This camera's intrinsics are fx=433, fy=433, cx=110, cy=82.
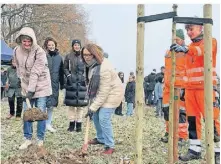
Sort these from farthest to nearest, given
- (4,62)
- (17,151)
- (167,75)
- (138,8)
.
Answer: (4,62) → (167,75) → (17,151) → (138,8)

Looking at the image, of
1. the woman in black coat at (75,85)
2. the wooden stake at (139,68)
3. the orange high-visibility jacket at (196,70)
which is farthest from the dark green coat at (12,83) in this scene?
the wooden stake at (139,68)

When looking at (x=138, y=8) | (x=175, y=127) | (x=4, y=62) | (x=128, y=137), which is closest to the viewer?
(x=138, y=8)

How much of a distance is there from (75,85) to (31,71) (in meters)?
1.72

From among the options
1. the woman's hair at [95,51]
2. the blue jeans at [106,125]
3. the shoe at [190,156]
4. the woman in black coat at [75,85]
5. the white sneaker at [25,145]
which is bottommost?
the shoe at [190,156]

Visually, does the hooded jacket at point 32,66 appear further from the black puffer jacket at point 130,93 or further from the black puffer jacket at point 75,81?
the black puffer jacket at point 130,93

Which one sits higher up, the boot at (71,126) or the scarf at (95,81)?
the scarf at (95,81)

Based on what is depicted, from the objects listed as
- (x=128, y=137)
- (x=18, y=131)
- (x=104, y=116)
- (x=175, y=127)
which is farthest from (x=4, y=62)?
(x=175, y=127)

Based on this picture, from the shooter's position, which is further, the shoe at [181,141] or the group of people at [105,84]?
the shoe at [181,141]

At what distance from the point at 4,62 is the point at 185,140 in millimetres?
8077

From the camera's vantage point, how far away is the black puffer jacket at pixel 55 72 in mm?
7203

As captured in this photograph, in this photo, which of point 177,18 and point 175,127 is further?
point 175,127

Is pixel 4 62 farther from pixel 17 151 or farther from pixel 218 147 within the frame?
pixel 218 147

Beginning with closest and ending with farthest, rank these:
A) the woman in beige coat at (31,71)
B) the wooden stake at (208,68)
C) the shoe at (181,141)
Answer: the wooden stake at (208,68) < the woman in beige coat at (31,71) < the shoe at (181,141)

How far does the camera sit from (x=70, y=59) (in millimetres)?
7254
